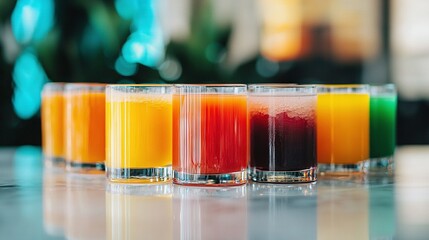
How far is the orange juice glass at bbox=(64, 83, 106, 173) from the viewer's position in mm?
1377

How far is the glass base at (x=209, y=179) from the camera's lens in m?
1.17

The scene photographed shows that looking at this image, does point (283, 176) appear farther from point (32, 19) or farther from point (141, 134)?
point (32, 19)

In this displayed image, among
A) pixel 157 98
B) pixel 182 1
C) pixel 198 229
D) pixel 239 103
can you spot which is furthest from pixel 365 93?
pixel 182 1

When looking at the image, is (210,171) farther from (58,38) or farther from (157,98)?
(58,38)

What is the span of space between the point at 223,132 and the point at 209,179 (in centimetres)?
9

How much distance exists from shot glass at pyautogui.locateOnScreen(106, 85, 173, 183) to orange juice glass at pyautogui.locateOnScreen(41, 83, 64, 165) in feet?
1.24

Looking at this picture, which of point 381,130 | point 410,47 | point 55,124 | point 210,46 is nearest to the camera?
point 381,130

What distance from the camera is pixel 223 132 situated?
46.4 inches

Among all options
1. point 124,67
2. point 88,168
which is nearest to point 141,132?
point 88,168

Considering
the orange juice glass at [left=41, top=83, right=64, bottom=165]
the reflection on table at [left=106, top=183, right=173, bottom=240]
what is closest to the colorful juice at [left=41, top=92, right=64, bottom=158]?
the orange juice glass at [left=41, top=83, right=64, bottom=165]

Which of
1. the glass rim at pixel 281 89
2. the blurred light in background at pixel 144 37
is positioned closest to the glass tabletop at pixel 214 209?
the glass rim at pixel 281 89

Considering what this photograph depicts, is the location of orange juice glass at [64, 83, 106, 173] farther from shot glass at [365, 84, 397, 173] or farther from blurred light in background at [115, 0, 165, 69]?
blurred light in background at [115, 0, 165, 69]

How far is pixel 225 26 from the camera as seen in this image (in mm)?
2707

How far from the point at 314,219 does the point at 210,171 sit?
31cm
